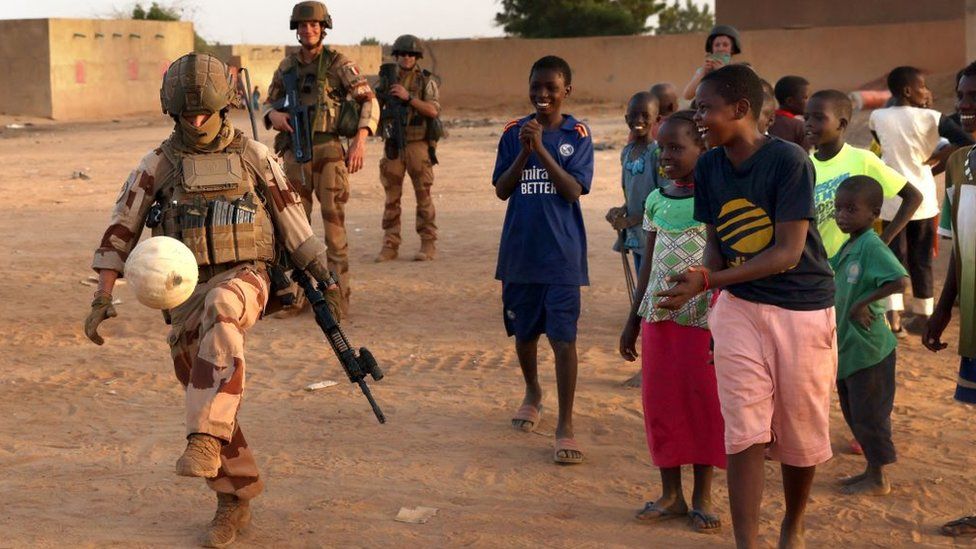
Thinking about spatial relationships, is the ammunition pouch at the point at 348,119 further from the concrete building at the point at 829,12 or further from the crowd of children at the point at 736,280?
the concrete building at the point at 829,12

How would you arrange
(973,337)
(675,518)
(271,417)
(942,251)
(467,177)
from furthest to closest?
(467,177) → (942,251) → (271,417) → (675,518) → (973,337)

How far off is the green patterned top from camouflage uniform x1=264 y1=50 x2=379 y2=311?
4223 mm

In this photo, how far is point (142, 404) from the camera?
6738mm

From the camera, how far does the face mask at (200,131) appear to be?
469 centimetres

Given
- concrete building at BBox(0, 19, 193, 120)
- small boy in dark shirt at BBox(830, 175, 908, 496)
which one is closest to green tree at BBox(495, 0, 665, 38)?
concrete building at BBox(0, 19, 193, 120)

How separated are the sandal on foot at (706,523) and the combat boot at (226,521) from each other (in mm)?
1708

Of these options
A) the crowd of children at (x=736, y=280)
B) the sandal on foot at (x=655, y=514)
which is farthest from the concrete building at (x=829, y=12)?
the sandal on foot at (x=655, y=514)

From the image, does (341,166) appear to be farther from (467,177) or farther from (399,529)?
(467,177)

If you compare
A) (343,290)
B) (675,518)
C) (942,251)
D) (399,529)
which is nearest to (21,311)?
(343,290)

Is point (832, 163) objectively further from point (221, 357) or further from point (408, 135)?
point (408, 135)

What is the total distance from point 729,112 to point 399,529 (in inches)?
80.0

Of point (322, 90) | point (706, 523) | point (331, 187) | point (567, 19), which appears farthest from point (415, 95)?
point (567, 19)

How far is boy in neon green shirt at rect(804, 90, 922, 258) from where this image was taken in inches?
232

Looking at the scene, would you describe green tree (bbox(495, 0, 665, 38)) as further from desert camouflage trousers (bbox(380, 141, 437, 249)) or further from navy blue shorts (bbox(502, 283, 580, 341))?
navy blue shorts (bbox(502, 283, 580, 341))
